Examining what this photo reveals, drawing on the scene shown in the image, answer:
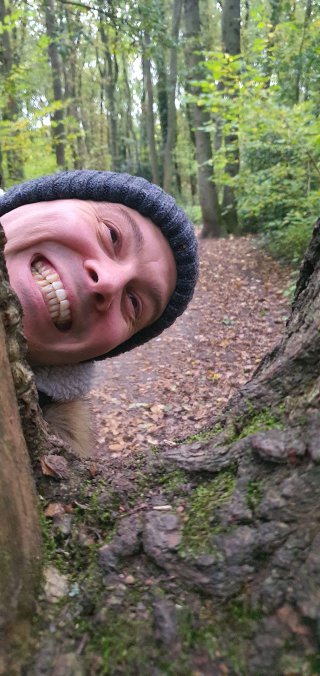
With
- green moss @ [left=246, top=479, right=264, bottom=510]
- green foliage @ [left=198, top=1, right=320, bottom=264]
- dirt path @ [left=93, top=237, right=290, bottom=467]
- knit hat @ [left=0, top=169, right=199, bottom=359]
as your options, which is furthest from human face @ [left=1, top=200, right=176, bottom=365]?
green foliage @ [left=198, top=1, right=320, bottom=264]

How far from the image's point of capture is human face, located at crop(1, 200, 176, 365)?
79.2 inches

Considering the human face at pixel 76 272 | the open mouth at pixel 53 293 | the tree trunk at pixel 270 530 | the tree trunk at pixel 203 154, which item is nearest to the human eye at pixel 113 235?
the human face at pixel 76 272

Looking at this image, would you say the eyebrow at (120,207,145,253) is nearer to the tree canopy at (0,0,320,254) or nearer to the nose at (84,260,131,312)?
the nose at (84,260,131,312)

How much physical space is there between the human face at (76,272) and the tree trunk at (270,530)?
1.07 metres

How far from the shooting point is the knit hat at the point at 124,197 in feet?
8.09

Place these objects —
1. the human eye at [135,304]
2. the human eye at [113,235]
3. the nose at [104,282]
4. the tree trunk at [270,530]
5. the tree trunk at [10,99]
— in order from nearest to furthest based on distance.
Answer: the tree trunk at [270,530] < the nose at [104,282] < the human eye at [113,235] < the human eye at [135,304] < the tree trunk at [10,99]

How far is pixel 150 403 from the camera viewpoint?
5.71 m

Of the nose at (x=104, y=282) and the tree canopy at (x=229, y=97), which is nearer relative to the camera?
the nose at (x=104, y=282)

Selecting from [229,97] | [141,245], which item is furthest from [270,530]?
[229,97]

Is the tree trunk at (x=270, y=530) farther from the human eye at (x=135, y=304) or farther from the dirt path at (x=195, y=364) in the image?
the dirt path at (x=195, y=364)

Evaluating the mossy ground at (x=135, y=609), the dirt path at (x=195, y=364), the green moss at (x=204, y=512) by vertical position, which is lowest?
the dirt path at (x=195, y=364)

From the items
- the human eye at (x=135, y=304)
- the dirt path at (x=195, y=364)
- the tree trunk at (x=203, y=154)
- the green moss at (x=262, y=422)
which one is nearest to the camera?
the green moss at (x=262, y=422)

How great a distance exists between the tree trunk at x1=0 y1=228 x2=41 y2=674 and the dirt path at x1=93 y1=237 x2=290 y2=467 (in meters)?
2.60

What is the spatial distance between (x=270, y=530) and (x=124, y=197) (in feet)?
6.54
